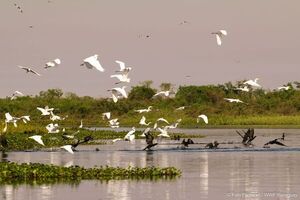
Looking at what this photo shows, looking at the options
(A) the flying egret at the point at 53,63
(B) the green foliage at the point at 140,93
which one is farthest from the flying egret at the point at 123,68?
(B) the green foliage at the point at 140,93

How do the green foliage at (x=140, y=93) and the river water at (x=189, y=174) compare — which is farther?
the green foliage at (x=140, y=93)

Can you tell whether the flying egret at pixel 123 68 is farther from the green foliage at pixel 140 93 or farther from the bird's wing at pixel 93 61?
the green foliage at pixel 140 93

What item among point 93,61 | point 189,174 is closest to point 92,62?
point 93,61

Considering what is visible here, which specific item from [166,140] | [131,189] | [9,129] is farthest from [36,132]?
[131,189]

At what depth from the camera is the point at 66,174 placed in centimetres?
3328

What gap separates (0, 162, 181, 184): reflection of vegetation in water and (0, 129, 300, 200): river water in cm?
83

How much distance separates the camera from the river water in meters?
29.0

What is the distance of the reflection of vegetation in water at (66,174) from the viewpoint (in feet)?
107

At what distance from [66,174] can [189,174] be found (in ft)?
14.5

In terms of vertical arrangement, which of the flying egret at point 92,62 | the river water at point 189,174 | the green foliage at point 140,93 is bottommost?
the river water at point 189,174

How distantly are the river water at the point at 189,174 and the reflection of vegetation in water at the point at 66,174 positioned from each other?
0.83m

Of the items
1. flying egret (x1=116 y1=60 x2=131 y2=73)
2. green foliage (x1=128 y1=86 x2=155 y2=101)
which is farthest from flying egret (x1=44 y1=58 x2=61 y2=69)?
green foliage (x1=128 y1=86 x2=155 y2=101)

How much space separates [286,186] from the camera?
30844 mm

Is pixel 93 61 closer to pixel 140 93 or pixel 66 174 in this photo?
pixel 66 174
